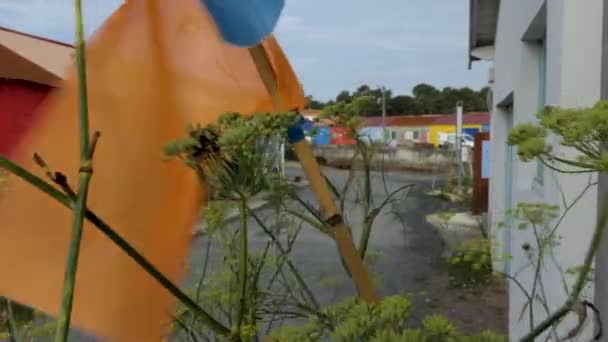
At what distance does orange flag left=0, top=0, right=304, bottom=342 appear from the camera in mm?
802

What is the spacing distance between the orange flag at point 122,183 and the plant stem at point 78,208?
232 mm

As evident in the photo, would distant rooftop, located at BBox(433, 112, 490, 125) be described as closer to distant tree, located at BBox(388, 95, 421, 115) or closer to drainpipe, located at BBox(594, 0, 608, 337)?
distant tree, located at BBox(388, 95, 421, 115)

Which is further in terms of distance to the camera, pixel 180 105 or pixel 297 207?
pixel 297 207

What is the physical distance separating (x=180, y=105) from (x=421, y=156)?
17207 millimetres

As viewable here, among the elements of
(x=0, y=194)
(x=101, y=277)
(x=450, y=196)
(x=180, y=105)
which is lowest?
(x=450, y=196)

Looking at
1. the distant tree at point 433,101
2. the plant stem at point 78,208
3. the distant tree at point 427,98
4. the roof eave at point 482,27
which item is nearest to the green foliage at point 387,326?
the plant stem at point 78,208

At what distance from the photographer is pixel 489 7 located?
21.1ft

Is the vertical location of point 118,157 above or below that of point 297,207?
above

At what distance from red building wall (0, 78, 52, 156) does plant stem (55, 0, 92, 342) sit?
1.05 feet

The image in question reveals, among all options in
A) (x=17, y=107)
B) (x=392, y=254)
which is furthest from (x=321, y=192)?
(x=392, y=254)

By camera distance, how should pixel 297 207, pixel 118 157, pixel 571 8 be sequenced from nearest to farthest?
pixel 118 157 → pixel 297 207 → pixel 571 8

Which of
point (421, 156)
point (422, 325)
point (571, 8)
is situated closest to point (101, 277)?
point (422, 325)

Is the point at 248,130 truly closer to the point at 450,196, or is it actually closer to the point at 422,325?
the point at 422,325

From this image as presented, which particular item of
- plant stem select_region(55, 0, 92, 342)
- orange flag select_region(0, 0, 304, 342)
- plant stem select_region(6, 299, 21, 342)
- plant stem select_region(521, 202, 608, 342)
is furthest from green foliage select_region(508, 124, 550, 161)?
plant stem select_region(6, 299, 21, 342)
